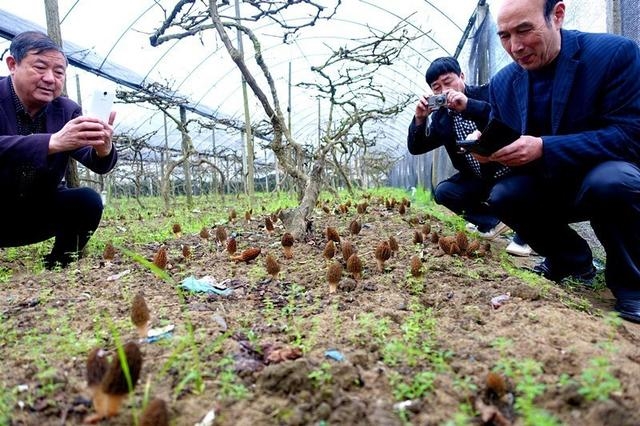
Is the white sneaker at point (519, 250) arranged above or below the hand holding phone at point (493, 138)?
below

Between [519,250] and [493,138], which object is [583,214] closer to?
[493,138]

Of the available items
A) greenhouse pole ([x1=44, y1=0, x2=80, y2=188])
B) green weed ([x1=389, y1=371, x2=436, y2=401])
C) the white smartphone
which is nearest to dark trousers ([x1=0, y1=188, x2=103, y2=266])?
greenhouse pole ([x1=44, y1=0, x2=80, y2=188])

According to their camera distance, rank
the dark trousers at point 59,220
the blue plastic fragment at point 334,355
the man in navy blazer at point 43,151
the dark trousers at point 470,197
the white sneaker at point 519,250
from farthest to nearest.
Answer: the dark trousers at point 470,197 < the white sneaker at point 519,250 < the dark trousers at point 59,220 < the man in navy blazer at point 43,151 < the blue plastic fragment at point 334,355

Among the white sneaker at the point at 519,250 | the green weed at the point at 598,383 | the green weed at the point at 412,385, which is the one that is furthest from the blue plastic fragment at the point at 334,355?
the white sneaker at the point at 519,250

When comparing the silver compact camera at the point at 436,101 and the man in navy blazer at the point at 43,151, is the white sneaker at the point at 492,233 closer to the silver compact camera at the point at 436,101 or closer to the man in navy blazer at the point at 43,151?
the silver compact camera at the point at 436,101

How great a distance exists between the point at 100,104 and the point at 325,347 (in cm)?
200

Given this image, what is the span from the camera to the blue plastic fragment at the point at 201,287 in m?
2.46

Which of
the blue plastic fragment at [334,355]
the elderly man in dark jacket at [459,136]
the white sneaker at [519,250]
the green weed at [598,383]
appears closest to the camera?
the green weed at [598,383]

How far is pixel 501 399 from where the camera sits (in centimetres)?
132

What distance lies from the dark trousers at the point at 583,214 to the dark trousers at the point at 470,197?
1.31m

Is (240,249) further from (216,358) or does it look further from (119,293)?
(216,358)

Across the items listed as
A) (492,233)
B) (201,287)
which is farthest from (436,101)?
(201,287)

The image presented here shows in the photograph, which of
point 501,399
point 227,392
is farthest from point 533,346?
point 227,392

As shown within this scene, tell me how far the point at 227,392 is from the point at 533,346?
3.51 feet
